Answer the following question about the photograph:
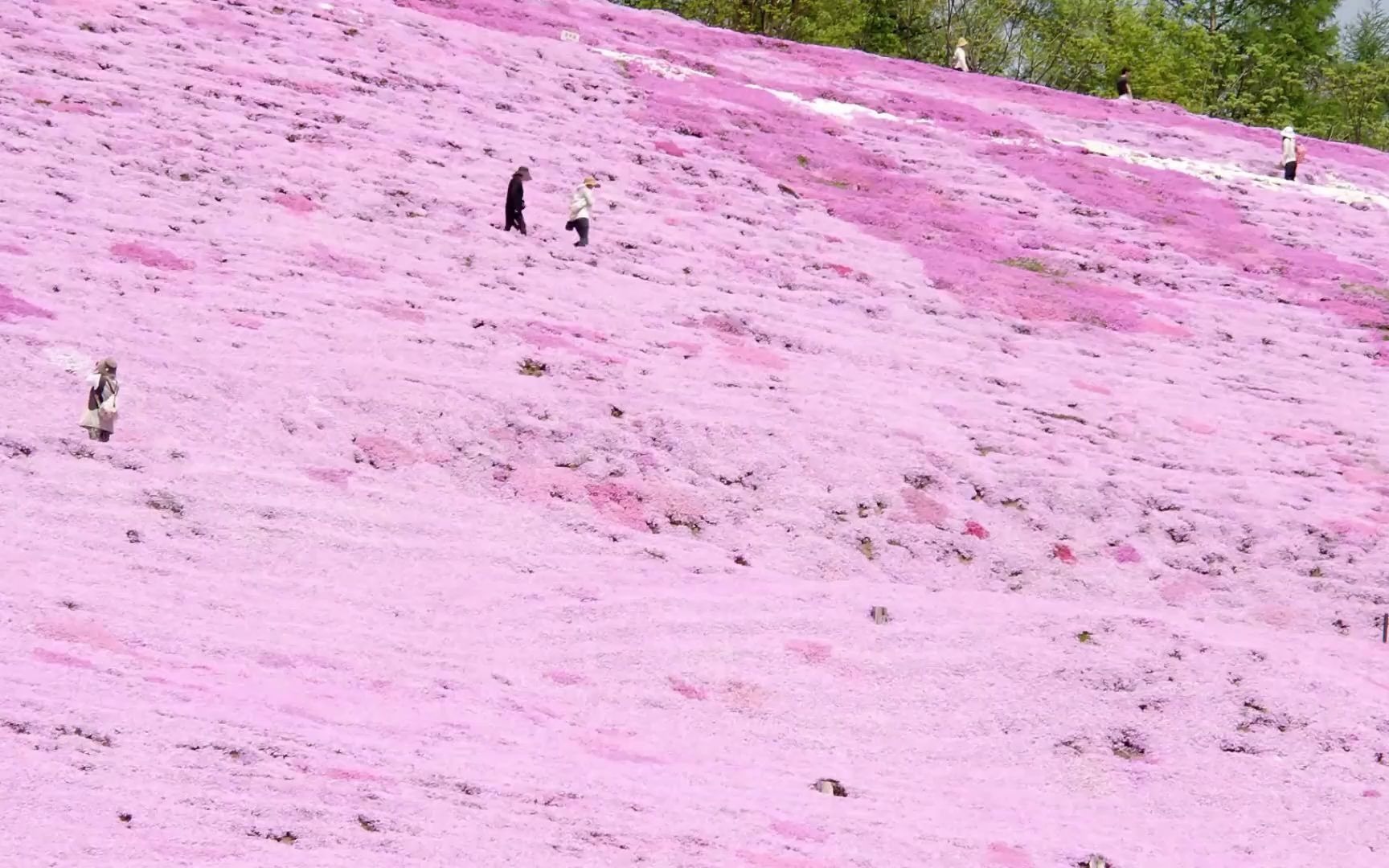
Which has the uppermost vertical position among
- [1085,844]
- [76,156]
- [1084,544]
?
[76,156]

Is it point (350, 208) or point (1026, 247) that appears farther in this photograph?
point (1026, 247)

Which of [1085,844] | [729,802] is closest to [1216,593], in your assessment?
[1085,844]

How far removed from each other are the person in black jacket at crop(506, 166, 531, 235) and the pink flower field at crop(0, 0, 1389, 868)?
29 centimetres

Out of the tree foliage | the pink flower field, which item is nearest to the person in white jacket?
the pink flower field

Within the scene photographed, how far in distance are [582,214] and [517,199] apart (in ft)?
4.15

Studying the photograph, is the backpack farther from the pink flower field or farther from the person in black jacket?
the person in black jacket

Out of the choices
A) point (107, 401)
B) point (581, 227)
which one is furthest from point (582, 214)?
point (107, 401)

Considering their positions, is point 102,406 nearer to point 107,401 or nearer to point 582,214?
point 107,401

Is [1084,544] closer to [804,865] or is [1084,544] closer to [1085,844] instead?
[1085,844]

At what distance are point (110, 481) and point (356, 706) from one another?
4.71m

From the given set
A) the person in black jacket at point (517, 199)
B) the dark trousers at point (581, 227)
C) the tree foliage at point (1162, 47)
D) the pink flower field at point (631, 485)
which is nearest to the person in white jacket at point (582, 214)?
the dark trousers at point (581, 227)

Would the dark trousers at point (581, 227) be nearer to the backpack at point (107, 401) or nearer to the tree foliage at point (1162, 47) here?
the backpack at point (107, 401)

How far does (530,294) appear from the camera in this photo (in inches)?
965

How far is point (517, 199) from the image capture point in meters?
25.8
